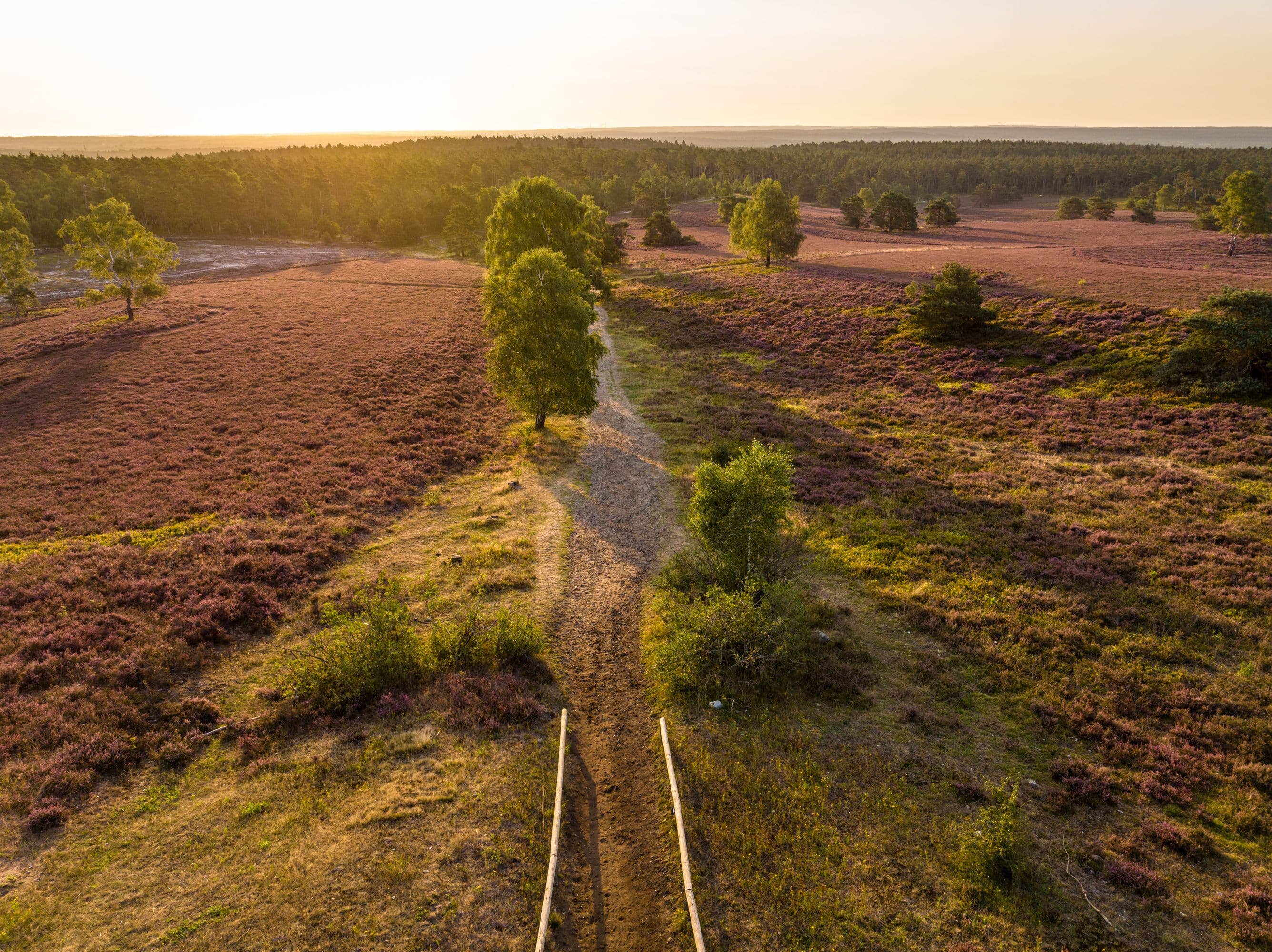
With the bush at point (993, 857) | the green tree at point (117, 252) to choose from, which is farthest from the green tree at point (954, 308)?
the green tree at point (117, 252)

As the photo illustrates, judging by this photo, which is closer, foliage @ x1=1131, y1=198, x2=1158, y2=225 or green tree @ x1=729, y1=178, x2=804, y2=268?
green tree @ x1=729, y1=178, x2=804, y2=268

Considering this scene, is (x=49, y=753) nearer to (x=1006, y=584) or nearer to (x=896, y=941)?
(x=896, y=941)

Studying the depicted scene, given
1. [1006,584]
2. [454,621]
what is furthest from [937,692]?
[454,621]

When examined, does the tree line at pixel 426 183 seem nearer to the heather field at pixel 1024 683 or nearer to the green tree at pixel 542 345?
the green tree at pixel 542 345

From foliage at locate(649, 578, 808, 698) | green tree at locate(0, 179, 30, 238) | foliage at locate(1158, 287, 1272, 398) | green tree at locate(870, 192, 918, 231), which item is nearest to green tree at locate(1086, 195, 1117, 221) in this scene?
green tree at locate(870, 192, 918, 231)

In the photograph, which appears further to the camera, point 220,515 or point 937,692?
point 220,515

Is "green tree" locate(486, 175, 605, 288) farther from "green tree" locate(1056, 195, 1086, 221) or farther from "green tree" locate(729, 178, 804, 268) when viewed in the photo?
"green tree" locate(1056, 195, 1086, 221)
